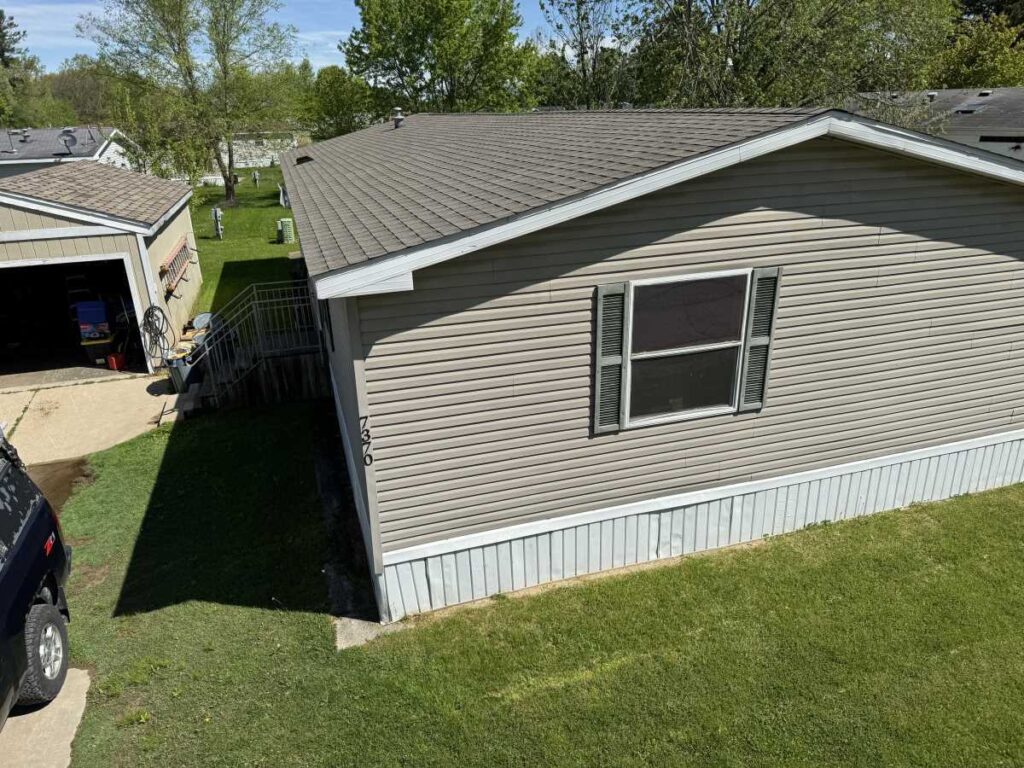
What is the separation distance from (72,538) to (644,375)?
6.32m

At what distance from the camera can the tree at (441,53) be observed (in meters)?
29.6

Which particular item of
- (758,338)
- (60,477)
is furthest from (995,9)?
(60,477)

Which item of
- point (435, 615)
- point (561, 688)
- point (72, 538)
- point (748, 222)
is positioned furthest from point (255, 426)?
point (748, 222)

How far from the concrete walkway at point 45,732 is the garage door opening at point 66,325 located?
28.3 feet

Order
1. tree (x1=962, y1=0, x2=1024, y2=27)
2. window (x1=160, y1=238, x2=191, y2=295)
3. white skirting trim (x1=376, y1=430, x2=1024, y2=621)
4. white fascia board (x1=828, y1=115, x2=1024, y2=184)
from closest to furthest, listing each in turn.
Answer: white fascia board (x1=828, y1=115, x2=1024, y2=184) → white skirting trim (x1=376, y1=430, x2=1024, y2=621) → window (x1=160, y1=238, x2=191, y2=295) → tree (x1=962, y1=0, x2=1024, y2=27)

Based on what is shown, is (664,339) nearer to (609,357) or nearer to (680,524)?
(609,357)

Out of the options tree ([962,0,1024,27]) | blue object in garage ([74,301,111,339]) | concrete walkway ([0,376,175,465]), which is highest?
tree ([962,0,1024,27])

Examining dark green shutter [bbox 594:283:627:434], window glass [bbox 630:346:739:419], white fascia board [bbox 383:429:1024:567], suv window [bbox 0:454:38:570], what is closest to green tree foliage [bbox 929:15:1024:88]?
white fascia board [bbox 383:429:1024:567]

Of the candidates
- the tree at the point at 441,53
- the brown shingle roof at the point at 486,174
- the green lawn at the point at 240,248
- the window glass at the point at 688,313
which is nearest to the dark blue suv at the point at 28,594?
the brown shingle roof at the point at 486,174

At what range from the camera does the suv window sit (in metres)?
5.28

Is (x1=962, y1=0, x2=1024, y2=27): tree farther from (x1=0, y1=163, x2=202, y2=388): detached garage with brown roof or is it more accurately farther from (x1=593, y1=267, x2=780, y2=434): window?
(x1=593, y1=267, x2=780, y2=434): window

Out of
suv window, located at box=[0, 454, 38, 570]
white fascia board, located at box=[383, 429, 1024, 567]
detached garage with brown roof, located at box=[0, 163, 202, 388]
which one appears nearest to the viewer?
suv window, located at box=[0, 454, 38, 570]

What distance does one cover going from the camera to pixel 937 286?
6879 millimetres

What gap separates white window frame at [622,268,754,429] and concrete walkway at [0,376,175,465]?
7611 mm
